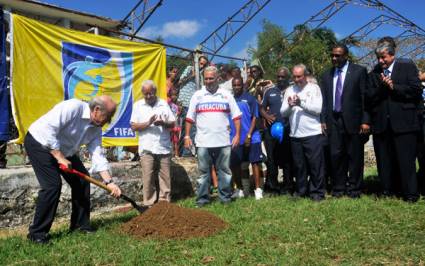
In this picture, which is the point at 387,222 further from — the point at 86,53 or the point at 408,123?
the point at 86,53

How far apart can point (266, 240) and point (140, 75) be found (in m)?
4.26

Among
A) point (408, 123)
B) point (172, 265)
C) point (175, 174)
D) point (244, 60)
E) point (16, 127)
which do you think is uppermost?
point (244, 60)

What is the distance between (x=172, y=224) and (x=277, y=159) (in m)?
2.82

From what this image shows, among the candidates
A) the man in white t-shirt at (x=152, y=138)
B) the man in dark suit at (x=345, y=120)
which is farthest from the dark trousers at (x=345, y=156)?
the man in white t-shirt at (x=152, y=138)

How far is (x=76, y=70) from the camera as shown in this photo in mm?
6695

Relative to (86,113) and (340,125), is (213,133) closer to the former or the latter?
(340,125)

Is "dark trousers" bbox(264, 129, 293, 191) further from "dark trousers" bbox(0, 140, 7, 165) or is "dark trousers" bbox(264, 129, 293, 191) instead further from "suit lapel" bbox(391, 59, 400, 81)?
"dark trousers" bbox(0, 140, 7, 165)

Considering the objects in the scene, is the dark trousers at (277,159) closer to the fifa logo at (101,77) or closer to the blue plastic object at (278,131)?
the blue plastic object at (278,131)

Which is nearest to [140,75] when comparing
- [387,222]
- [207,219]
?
[207,219]

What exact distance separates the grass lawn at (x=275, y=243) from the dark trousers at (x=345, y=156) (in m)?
0.77

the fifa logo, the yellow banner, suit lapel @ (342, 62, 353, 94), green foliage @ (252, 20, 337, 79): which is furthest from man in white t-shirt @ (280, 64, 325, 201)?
green foliage @ (252, 20, 337, 79)

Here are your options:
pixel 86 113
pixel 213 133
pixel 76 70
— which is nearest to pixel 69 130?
pixel 86 113

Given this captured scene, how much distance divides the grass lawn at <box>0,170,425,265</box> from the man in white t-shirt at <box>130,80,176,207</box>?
90cm

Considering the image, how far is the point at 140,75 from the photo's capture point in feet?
25.1
